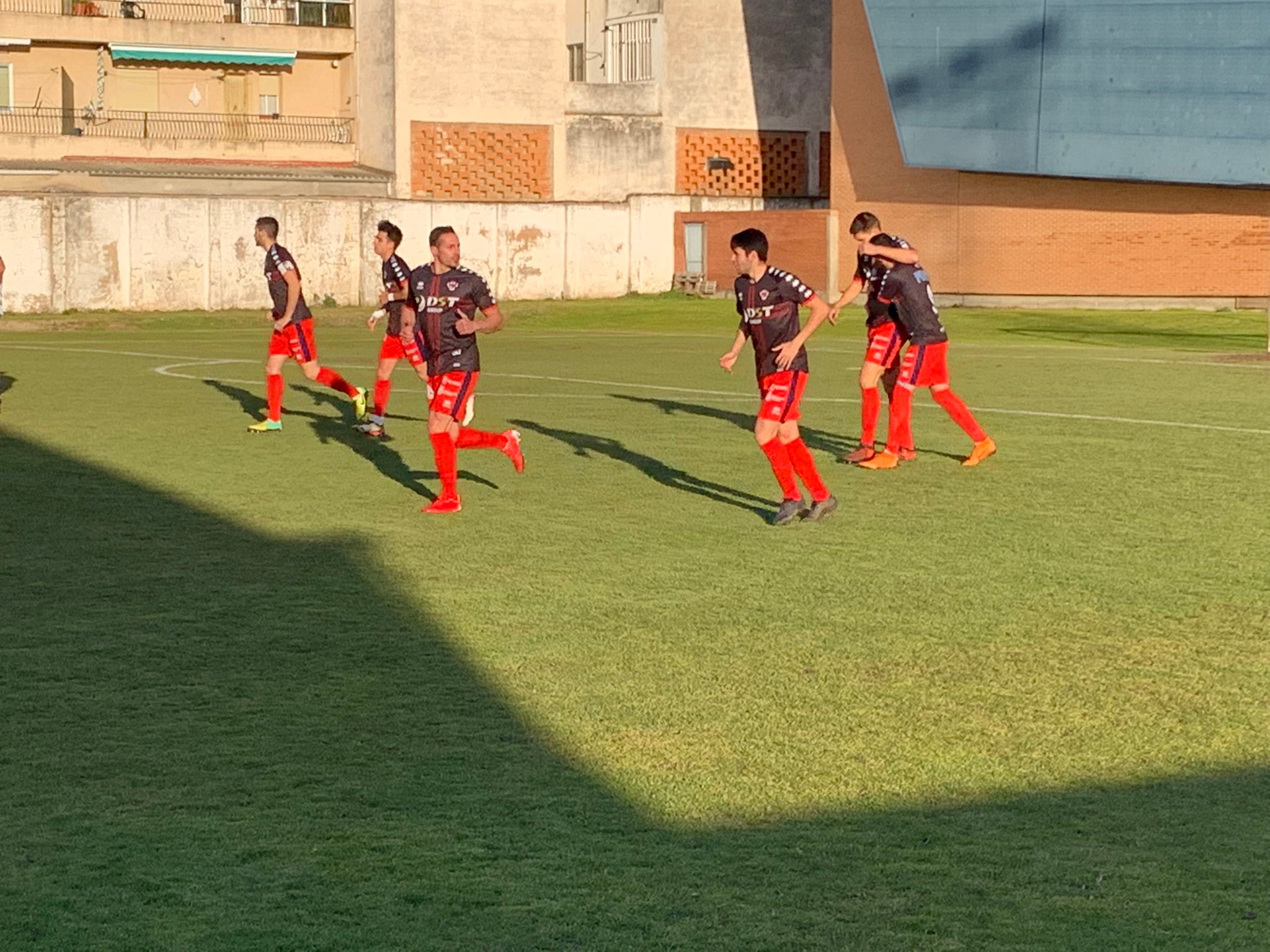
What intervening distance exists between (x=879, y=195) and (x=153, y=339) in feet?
67.0

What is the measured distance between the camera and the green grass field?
216 inches

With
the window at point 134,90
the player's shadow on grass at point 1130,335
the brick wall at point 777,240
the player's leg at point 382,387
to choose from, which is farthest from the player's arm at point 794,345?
the window at point 134,90

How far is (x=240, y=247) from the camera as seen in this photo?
43156 mm

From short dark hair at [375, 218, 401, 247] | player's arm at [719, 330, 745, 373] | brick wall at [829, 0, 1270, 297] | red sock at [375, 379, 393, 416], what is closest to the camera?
player's arm at [719, 330, 745, 373]

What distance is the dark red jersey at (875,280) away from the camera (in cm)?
1561

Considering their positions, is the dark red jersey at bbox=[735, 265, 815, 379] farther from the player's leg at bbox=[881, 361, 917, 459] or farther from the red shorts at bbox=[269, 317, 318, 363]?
the red shorts at bbox=[269, 317, 318, 363]

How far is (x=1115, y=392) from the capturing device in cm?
2178

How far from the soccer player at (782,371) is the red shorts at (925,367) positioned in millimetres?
3054

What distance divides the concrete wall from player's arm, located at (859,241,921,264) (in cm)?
2874

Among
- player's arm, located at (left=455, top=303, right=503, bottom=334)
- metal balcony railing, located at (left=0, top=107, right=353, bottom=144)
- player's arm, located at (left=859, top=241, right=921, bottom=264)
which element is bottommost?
player's arm, located at (left=455, top=303, right=503, bottom=334)

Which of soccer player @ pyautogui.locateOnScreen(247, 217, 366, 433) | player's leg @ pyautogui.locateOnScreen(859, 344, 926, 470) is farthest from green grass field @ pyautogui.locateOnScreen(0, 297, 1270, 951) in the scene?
soccer player @ pyautogui.locateOnScreen(247, 217, 366, 433)

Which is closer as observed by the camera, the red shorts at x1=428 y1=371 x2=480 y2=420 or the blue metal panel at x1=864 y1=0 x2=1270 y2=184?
the red shorts at x1=428 y1=371 x2=480 y2=420

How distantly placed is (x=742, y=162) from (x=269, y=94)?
568 inches

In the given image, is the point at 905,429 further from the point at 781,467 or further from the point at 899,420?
the point at 781,467
